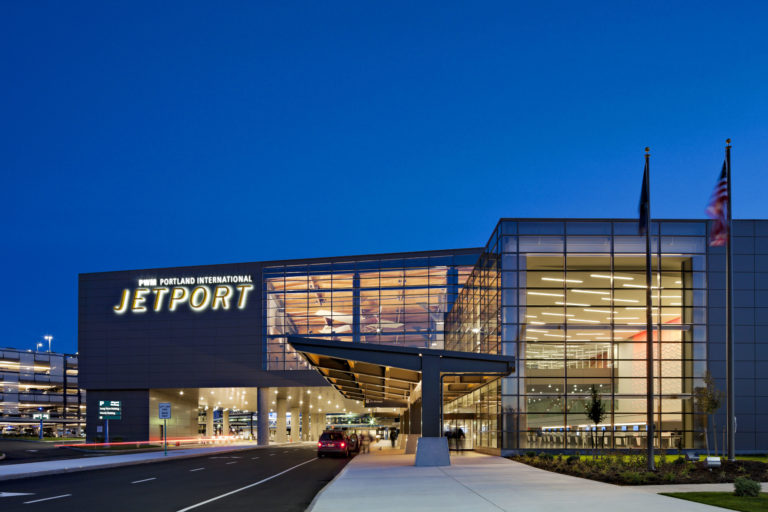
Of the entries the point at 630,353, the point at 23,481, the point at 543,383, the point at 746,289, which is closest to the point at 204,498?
the point at 23,481

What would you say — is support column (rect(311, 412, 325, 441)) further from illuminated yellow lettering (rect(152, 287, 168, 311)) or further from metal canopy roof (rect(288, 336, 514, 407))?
metal canopy roof (rect(288, 336, 514, 407))

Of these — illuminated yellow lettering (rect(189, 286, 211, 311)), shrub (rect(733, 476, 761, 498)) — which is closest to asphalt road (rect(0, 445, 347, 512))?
shrub (rect(733, 476, 761, 498))

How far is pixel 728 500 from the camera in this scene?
51.0ft

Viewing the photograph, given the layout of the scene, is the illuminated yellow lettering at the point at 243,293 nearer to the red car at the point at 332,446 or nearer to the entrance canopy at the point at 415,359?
the red car at the point at 332,446

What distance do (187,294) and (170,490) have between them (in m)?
58.4

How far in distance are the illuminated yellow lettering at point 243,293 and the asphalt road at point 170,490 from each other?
148 feet

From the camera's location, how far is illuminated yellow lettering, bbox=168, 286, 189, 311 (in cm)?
7731

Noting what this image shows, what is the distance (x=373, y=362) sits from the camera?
28.0 meters

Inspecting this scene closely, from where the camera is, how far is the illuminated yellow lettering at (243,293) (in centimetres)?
7481

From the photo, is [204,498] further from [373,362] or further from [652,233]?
[652,233]

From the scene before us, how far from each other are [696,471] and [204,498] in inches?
591

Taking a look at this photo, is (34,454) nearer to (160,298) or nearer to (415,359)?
(415,359)

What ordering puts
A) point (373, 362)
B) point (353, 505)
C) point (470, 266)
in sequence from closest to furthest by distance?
1. point (353, 505)
2. point (373, 362)
3. point (470, 266)

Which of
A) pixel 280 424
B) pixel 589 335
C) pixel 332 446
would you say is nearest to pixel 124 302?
pixel 280 424
